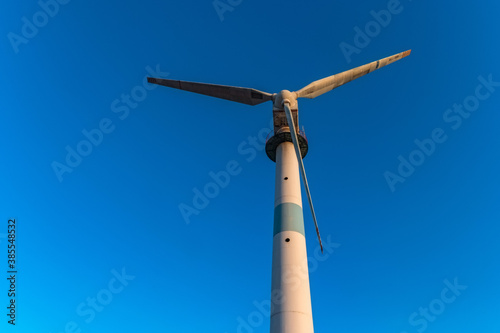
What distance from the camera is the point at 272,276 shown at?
23672 mm

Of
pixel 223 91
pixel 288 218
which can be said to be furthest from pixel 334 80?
pixel 288 218

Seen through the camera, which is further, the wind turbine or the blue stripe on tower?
the blue stripe on tower

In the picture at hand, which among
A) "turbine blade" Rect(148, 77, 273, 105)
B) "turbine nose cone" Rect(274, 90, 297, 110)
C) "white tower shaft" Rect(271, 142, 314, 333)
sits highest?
"turbine blade" Rect(148, 77, 273, 105)

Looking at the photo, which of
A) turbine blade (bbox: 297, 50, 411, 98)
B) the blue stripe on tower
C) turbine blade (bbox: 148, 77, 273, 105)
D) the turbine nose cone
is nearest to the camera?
the blue stripe on tower

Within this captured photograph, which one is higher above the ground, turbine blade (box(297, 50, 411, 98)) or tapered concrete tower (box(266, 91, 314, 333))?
turbine blade (box(297, 50, 411, 98))

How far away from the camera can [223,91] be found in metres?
37.8

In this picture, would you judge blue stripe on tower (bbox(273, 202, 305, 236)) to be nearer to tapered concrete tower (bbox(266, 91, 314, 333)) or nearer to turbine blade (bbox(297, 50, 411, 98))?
tapered concrete tower (bbox(266, 91, 314, 333))

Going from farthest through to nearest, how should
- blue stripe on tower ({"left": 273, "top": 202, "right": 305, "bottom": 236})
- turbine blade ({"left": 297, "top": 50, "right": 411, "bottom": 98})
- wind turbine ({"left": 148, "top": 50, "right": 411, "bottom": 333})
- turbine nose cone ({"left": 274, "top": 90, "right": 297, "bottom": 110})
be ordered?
turbine blade ({"left": 297, "top": 50, "right": 411, "bottom": 98}) < turbine nose cone ({"left": 274, "top": 90, "right": 297, "bottom": 110}) < blue stripe on tower ({"left": 273, "top": 202, "right": 305, "bottom": 236}) < wind turbine ({"left": 148, "top": 50, "right": 411, "bottom": 333})

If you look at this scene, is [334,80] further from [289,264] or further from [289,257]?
[289,264]

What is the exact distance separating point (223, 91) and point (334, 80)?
1266 centimetres

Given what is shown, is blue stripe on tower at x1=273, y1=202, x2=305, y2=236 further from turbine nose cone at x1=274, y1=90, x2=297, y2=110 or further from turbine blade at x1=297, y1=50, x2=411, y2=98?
turbine blade at x1=297, y1=50, x2=411, y2=98

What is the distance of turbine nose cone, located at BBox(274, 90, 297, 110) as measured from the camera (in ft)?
111

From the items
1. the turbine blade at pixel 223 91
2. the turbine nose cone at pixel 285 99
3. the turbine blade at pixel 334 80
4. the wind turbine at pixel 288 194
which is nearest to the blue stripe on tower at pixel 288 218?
the wind turbine at pixel 288 194

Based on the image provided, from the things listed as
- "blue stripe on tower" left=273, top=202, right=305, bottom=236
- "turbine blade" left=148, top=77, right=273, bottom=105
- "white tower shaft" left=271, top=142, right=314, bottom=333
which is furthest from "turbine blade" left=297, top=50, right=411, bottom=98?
"blue stripe on tower" left=273, top=202, right=305, bottom=236
